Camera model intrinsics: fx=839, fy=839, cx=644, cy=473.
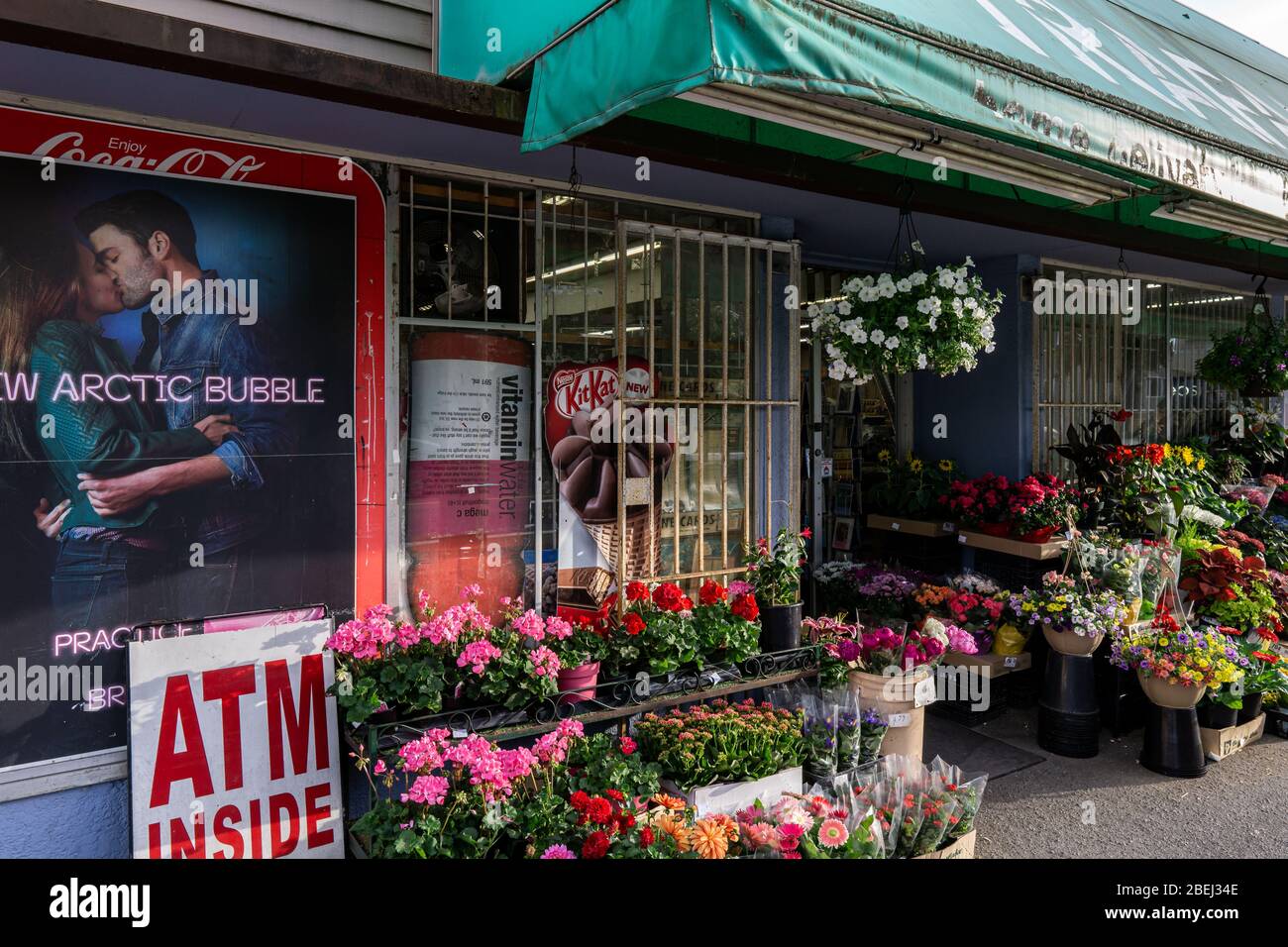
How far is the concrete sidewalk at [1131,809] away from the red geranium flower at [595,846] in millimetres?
2185

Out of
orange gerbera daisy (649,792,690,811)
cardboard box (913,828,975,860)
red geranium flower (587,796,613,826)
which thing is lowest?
cardboard box (913,828,975,860)

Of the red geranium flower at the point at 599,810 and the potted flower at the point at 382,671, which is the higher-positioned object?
the potted flower at the point at 382,671

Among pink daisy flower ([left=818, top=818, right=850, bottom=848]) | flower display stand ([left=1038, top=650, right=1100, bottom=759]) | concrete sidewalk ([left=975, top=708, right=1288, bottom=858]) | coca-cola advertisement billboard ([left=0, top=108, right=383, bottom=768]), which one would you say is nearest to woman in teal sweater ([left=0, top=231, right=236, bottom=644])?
coca-cola advertisement billboard ([left=0, top=108, right=383, bottom=768])

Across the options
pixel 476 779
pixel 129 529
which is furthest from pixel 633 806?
pixel 129 529

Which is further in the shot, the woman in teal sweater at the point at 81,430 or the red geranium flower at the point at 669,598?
the red geranium flower at the point at 669,598

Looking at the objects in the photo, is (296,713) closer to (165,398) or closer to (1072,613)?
(165,398)

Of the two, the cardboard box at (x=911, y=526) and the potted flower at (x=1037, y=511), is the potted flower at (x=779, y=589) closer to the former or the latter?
the potted flower at (x=1037, y=511)

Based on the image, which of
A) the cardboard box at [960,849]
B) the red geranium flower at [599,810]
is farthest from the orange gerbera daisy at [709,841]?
the cardboard box at [960,849]

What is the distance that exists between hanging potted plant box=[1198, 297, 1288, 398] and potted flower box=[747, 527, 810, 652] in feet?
18.3

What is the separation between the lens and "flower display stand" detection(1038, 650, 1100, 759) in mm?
5262

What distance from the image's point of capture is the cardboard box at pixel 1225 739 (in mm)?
5215

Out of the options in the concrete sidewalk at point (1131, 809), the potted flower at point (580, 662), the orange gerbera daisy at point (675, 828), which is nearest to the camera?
the orange gerbera daisy at point (675, 828)

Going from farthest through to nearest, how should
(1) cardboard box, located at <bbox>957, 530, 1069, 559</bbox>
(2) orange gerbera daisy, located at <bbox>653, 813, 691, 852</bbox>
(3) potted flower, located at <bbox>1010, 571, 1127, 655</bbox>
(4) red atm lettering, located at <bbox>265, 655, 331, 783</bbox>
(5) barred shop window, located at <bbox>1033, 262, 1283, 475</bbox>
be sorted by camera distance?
(5) barred shop window, located at <bbox>1033, 262, 1283, 475</bbox>
(1) cardboard box, located at <bbox>957, 530, 1069, 559</bbox>
(3) potted flower, located at <bbox>1010, 571, 1127, 655</bbox>
(4) red atm lettering, located at <bbox>265, 655, 331, 783</bbox>
(2) orange gerbera daisy, located at <bbox>653, 813, 691, 852</bbox>

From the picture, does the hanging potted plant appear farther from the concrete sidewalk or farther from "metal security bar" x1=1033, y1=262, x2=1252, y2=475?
the concrete sidewalk
